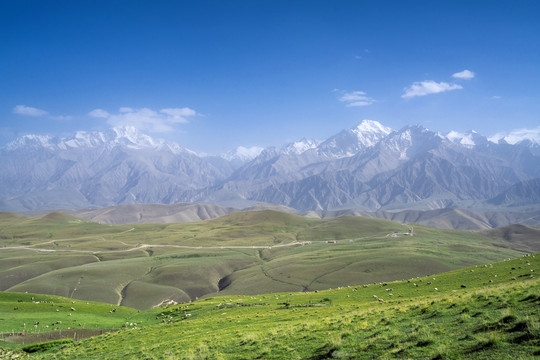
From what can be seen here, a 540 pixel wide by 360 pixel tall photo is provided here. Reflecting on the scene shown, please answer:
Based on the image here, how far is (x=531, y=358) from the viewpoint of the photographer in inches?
568

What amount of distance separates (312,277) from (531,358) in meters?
154

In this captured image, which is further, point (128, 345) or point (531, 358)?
point (128, 345)

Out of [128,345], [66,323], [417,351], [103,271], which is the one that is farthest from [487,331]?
[103,271]

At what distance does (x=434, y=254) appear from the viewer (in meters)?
196

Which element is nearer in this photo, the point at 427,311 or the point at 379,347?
the point at 379,347

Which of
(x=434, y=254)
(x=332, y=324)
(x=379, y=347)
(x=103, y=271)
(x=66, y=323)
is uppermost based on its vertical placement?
(x=379, y=347)

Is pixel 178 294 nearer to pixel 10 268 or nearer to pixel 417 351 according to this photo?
pixel 10 268

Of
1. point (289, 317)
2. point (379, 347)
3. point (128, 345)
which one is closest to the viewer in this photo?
point (379, 347)

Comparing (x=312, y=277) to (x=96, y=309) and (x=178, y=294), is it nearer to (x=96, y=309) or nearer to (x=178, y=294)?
(x=178, y=294)

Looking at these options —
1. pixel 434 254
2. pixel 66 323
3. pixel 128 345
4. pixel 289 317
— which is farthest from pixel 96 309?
pixel 434 254

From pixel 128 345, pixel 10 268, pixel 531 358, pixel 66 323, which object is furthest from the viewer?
pixel 10 268

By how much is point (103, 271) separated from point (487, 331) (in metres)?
183

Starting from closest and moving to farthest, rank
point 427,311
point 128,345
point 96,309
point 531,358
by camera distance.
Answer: point 531,358
point 427,311
point 128,345
point 96,309

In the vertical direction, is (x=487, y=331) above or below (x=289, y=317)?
above
